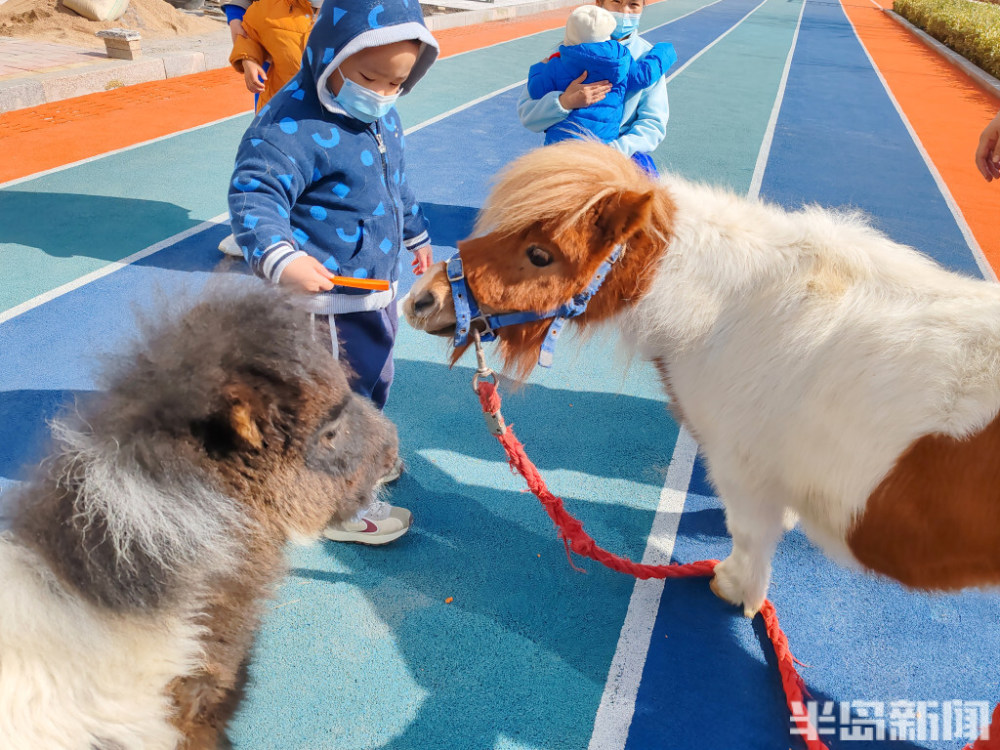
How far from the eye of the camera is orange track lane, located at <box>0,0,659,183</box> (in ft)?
25.7

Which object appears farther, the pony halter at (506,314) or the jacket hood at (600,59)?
the jacket hood at (600,59)

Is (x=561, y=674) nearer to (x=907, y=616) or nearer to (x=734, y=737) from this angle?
(x=734, y=737)

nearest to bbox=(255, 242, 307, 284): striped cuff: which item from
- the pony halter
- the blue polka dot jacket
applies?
the blue polka dot jacket

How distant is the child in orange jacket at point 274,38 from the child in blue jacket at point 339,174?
2.60 metres

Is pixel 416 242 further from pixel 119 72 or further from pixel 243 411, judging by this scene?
pixel 119 72

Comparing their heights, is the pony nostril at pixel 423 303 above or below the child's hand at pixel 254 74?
below

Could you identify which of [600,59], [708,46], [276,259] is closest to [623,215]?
[276,259]

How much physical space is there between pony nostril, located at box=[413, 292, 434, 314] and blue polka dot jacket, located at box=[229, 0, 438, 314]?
1.26 feet

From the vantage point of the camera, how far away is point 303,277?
215cm

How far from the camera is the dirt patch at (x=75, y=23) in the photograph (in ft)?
43.5

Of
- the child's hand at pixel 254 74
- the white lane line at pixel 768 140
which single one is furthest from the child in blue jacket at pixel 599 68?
the white lane line at pixel 768 140

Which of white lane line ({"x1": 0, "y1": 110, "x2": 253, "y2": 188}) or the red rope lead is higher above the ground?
the red rope lead

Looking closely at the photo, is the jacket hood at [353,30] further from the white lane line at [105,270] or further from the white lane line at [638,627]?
the white lane line at [105,270]

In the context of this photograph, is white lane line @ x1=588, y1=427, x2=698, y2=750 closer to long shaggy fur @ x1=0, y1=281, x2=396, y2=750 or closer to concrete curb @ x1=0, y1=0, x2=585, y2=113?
long shaggy fur @ x1=0, y1=281, x2=396, y2=750
